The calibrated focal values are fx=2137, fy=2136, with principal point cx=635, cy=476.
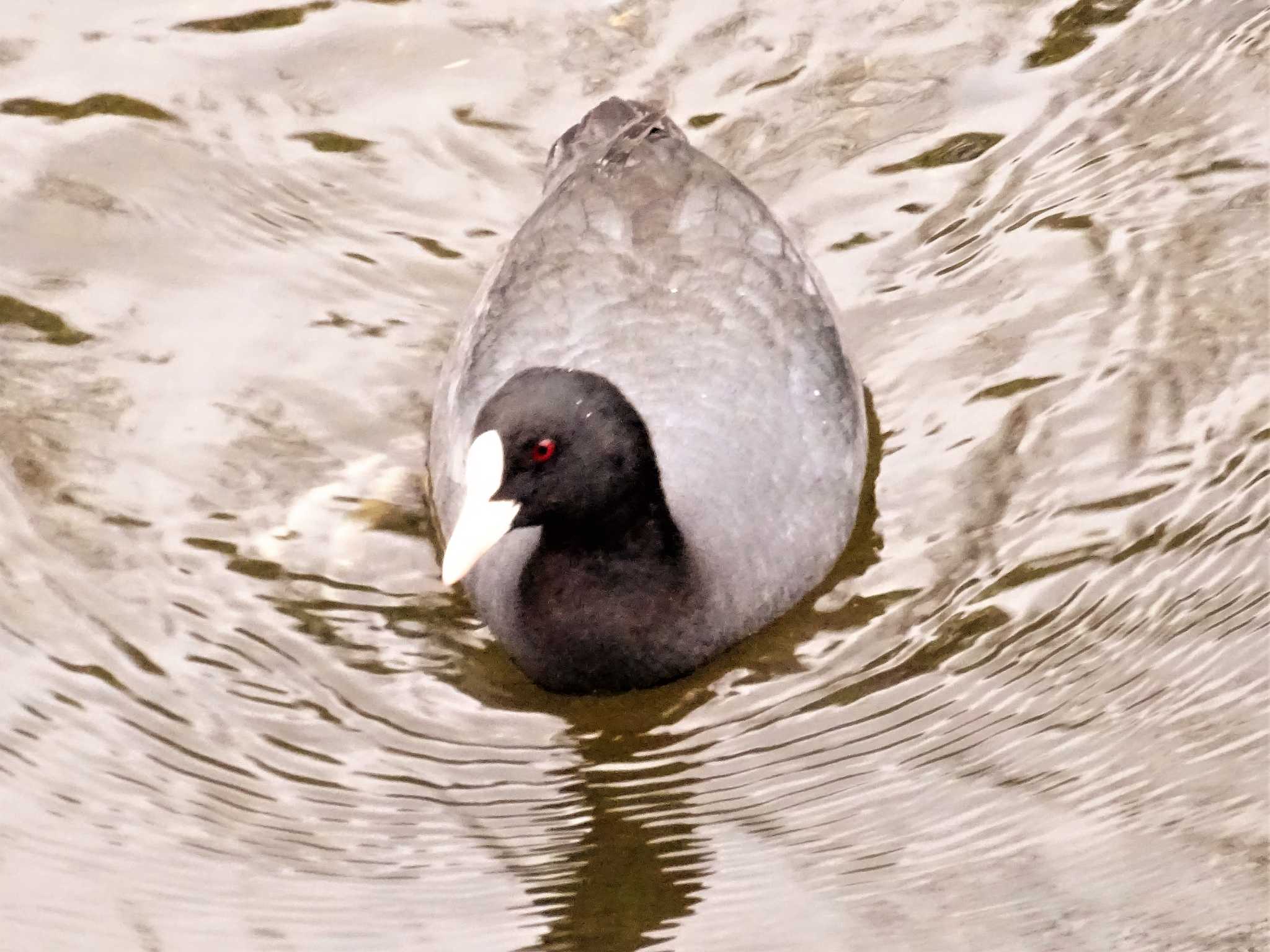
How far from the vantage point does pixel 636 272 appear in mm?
5137

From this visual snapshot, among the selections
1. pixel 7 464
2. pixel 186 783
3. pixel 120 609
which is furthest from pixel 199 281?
pixel 186 783

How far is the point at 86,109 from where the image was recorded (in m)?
6.62

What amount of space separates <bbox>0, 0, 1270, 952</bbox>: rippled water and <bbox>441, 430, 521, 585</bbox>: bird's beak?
1.85ft

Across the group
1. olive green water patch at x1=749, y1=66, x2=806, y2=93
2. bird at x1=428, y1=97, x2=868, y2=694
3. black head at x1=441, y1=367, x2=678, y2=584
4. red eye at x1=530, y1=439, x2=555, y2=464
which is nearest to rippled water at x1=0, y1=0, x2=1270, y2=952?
olive green water patch at x1=749, y1=66, x2=806, y2=93

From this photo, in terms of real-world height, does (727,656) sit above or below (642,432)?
below

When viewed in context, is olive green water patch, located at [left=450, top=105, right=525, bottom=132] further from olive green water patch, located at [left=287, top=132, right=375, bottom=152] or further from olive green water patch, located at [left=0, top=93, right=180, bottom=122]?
olive green water patch, located at [left=0, top=93, right=180, bottom=122]

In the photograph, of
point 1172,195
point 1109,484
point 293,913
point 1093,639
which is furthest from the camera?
point 1172,195

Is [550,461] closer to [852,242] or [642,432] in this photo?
[642,432]

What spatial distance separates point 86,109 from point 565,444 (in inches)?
112

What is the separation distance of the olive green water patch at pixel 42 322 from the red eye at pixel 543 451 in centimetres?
195

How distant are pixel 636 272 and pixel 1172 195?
1.94m

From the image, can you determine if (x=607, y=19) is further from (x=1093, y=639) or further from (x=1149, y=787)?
(x=1149, y=787)

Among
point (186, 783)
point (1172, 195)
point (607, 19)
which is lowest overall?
point (186, 783)

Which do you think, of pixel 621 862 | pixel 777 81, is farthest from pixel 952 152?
pixel 621 862
